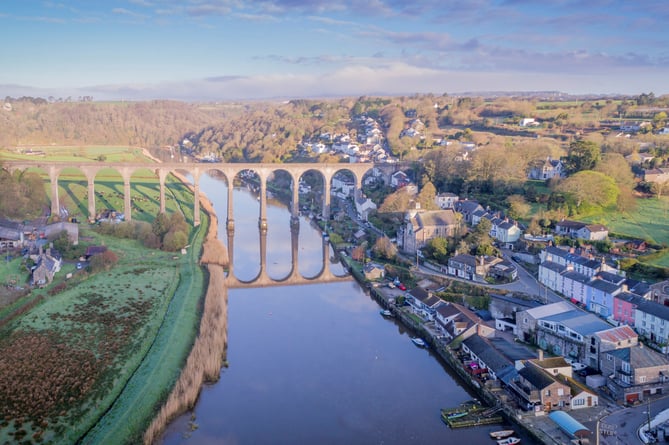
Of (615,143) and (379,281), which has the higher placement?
(615,143)

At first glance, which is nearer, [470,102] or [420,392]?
[420,392]

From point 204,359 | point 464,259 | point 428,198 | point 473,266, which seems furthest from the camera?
point 428,198

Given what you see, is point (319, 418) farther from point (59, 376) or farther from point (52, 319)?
point (52, 319)

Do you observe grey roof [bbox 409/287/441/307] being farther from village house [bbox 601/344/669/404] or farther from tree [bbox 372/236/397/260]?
village house [bbox 601/344/669/404]

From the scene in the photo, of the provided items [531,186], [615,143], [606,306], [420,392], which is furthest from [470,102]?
[420,392]

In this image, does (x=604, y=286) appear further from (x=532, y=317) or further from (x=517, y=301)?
(x=532, y=317)

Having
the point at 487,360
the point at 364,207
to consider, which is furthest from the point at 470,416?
the point at 364,207

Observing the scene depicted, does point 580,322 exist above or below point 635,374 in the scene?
above
